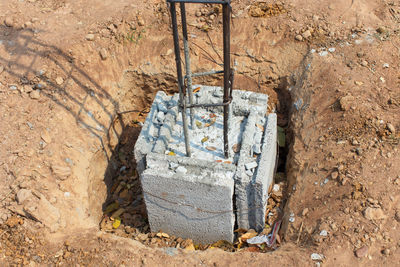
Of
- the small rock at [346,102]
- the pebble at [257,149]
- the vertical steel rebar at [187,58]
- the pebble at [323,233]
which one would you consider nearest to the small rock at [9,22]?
the vertical steel rebar at [187,58]

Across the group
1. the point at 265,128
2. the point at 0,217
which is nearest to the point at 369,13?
the point at 265,128

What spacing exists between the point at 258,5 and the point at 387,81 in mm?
2454

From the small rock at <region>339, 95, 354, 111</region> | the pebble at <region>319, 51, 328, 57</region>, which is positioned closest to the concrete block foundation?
A: the small rock at <region>339, 95, 354, 111</region>

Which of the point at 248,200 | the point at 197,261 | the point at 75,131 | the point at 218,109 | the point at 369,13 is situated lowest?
the point at 197,261

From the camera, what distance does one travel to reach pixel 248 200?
172 inches

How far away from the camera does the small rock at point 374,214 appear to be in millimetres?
3883

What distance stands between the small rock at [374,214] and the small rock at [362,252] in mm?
331

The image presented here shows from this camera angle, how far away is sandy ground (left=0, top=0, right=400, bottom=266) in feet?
13.1

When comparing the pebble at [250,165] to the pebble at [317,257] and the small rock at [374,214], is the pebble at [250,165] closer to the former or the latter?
the pebble at [317,257]

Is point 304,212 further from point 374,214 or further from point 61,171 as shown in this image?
point 61,171

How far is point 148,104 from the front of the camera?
22.0ft

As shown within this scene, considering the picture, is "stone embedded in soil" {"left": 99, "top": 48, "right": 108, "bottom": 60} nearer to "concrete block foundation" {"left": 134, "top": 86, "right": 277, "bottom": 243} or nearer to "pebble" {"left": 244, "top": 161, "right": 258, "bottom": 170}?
"concrete block foundation" {"left": 134, "top": 86, "right": 277, "bottom": 243}

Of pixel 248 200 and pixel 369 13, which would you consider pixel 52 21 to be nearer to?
pixel 248 200

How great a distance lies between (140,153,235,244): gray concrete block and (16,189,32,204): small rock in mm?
1305
